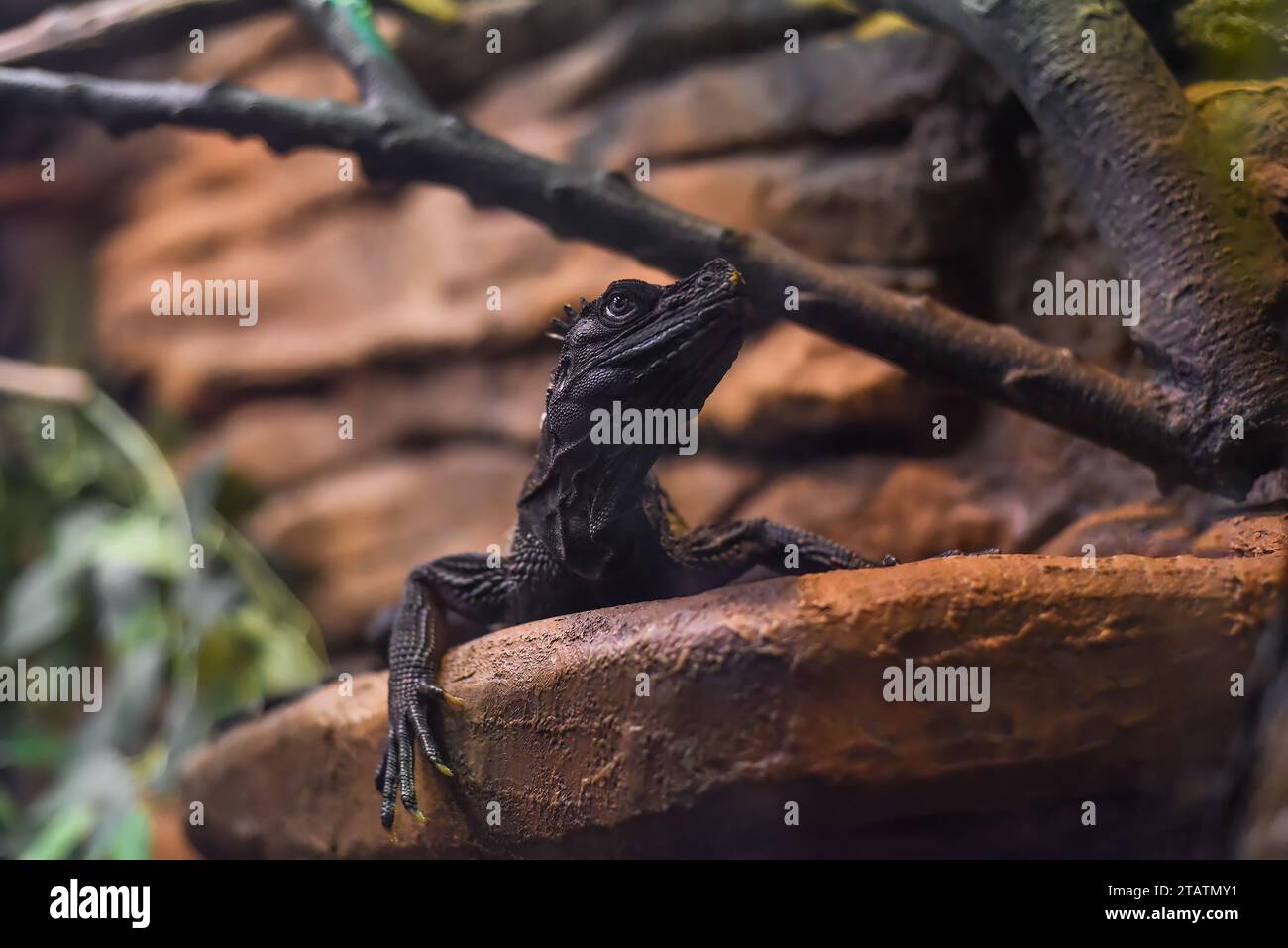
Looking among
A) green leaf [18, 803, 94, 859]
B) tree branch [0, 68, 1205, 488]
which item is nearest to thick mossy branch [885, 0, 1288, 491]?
tree branch [0, 68, 1205, 488]

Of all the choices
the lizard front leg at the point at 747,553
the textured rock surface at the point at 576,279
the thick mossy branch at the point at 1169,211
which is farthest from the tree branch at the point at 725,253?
the lizard front leg at the point at 747,553

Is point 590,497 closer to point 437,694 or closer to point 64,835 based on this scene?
point 437,694

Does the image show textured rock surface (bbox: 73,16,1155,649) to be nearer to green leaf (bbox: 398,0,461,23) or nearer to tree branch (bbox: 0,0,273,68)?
green leaf (bbox: 398,0,461,23)

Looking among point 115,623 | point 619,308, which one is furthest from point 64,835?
point 619,308

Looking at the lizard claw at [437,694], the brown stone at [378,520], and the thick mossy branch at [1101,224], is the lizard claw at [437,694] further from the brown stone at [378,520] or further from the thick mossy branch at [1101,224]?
the brown stone at [378,520]

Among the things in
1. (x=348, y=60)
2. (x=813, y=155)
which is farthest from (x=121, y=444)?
(x=813, y=155)
